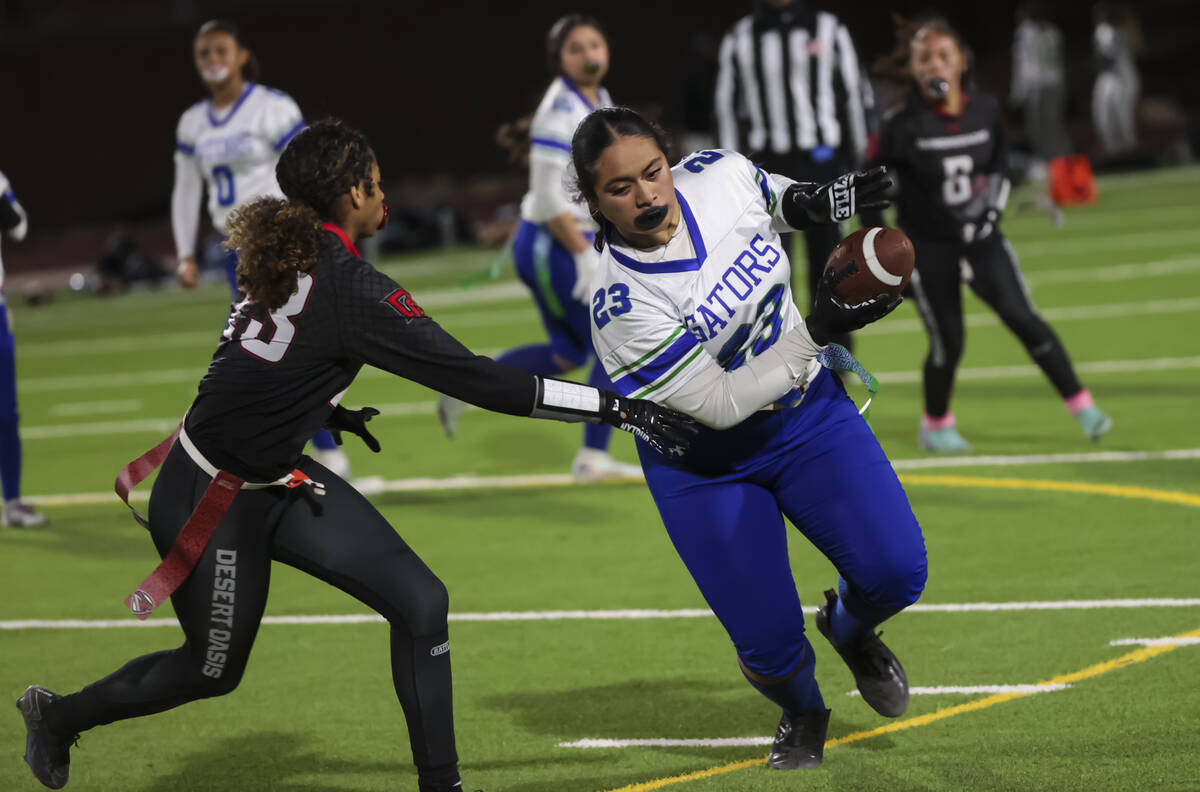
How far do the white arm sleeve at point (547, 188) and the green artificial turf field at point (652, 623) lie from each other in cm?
146

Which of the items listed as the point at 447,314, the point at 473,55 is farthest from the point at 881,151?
the point at 473,55

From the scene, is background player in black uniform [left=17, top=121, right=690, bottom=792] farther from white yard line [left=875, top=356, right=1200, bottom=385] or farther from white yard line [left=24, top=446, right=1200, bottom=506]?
white yard line [left=875, top=356, right=1200, bottom=385]

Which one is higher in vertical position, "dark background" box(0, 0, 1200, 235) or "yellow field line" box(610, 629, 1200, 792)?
"yellow field line" box(610, 629, 1200, 792)

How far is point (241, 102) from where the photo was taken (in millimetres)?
8969

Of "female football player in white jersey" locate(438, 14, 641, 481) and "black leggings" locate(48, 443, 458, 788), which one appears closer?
"black leggings" locate(48, 443, 458, 788)

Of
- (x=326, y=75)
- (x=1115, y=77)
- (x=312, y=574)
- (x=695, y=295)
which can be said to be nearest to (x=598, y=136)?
(x=695, y=295)

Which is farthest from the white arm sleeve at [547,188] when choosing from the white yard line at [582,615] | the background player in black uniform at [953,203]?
the white yard line at [582,615]

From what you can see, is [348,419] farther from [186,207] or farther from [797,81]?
[797,81]

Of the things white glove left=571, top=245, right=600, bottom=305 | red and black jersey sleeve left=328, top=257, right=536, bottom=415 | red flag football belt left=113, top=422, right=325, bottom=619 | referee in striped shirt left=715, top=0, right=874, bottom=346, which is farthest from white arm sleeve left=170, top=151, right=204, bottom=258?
red and black jersey sleeve left=328, top=257, right=536, bottom=415

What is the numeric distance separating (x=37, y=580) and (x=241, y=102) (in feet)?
9.14

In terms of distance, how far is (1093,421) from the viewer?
861 cm

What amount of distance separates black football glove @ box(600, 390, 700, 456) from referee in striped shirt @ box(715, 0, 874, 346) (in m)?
5.83

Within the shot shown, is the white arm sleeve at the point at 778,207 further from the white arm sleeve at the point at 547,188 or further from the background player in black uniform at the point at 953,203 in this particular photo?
the background player in black uniform at the point at 953,203

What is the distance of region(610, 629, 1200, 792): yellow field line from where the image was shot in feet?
15.8
